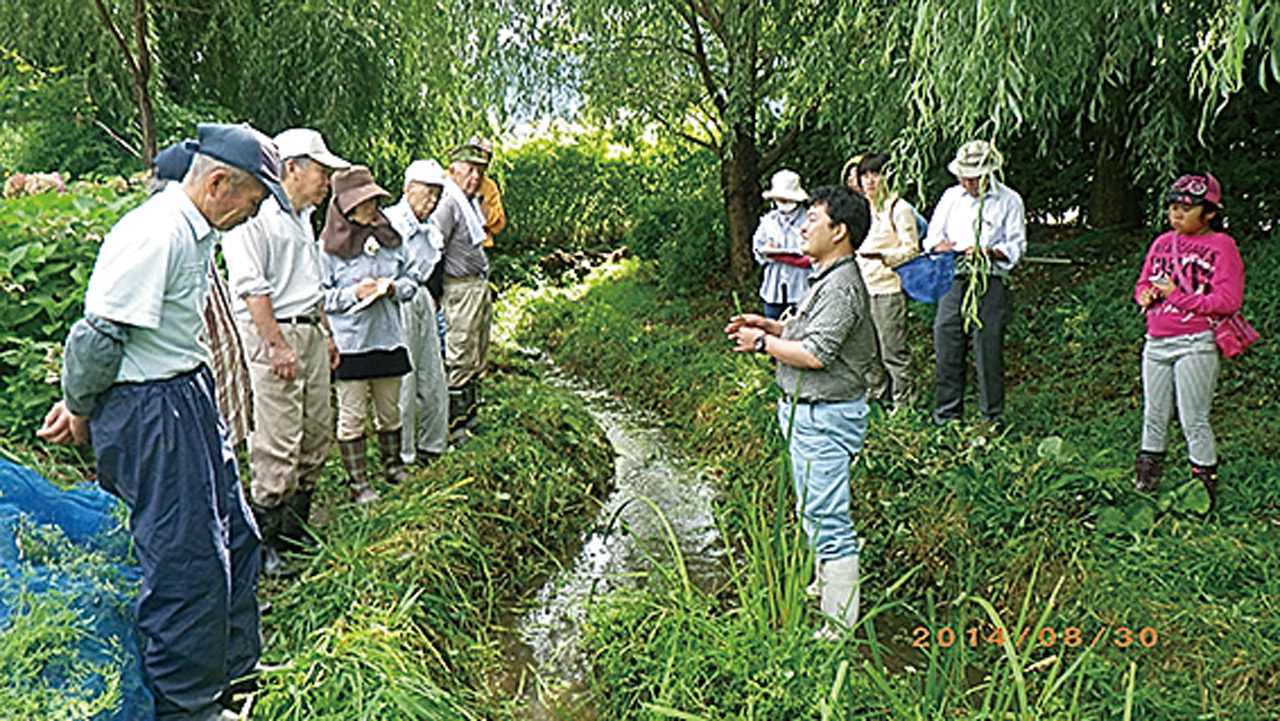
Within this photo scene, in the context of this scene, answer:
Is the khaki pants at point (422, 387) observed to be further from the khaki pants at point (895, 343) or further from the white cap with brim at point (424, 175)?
the khaki pants at point (895, 343)

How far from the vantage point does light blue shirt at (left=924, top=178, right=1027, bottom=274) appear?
5090 mm

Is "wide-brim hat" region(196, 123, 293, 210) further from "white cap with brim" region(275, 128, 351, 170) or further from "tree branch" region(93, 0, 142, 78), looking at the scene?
"tree branch" region(93, 0, 142, 78)

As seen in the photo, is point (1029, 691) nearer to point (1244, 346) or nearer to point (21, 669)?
point (1244, 346)

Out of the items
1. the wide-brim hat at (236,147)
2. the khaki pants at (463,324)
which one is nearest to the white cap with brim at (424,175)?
the khaki pants at (463,324)

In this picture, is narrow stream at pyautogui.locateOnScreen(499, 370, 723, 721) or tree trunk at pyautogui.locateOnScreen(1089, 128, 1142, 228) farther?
tree trunk at pyautogui.locateOnScreen(1089, 128, 1142, 228)

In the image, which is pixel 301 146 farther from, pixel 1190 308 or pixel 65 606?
pixel 1190 308

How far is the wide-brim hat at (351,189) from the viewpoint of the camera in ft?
14.5

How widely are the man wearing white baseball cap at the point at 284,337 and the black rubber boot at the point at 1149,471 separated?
3.46m

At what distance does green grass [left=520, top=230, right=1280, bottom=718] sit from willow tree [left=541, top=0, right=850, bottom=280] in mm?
2410

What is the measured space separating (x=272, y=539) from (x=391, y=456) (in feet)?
3.21

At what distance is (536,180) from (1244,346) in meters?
11.9

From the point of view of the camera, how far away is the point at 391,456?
4.81 m

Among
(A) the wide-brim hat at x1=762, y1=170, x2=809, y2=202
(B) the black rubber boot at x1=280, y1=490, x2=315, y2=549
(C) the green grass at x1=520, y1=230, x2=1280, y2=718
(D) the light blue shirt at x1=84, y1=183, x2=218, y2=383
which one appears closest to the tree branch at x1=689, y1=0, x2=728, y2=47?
(A) the wide-brim hat at x1=762, y1=170, x2=809, y2=202
